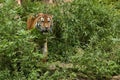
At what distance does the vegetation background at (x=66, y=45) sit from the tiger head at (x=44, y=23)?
0.60 ft

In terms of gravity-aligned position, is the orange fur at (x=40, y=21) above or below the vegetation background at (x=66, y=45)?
above

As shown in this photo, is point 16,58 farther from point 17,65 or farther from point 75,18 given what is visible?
point 75,18

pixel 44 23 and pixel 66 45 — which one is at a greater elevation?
pixel 44 23

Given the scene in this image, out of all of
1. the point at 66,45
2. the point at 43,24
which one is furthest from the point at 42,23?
the point at 66,45

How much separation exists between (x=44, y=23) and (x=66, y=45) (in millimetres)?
866

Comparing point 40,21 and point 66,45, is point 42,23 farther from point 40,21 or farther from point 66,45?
point 66,45

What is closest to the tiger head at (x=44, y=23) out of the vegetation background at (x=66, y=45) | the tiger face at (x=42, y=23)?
the tiger face at (x=42, y=23)

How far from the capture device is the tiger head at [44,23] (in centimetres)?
752

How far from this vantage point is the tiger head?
7.52 metres

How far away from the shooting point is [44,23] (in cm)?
755

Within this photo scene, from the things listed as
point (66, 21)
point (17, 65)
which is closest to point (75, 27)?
point (66, 21)

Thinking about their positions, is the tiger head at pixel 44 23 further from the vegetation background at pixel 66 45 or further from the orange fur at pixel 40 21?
the vegetation background at pixel 66 45

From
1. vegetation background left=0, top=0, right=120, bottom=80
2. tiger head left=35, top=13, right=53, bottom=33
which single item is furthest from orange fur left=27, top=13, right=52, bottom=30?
vegetation background left=0, top=0, right=120, bottom=80

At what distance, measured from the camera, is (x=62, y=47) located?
26.5ft
